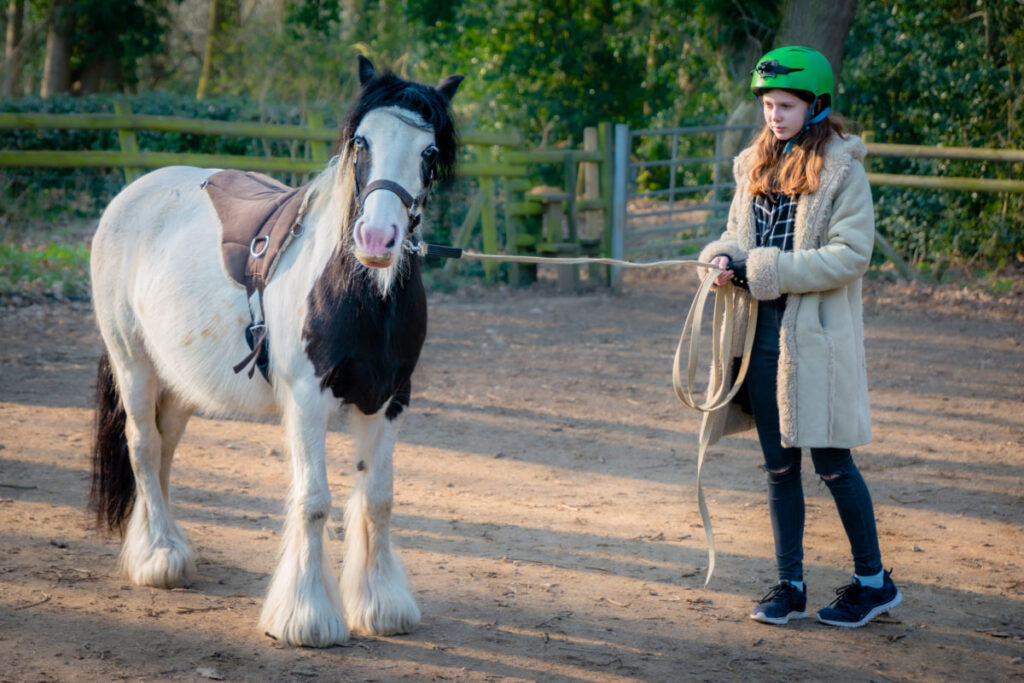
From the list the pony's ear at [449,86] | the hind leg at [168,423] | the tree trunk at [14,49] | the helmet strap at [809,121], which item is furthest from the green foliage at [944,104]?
the tree trunk at [14,49]

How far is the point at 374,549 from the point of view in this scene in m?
3.27

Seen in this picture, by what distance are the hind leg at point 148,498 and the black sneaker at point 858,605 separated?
7.82 feet

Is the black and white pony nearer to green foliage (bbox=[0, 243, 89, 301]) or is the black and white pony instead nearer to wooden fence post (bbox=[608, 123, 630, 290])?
green foliage (bbox=[0, 243, 89, 301])

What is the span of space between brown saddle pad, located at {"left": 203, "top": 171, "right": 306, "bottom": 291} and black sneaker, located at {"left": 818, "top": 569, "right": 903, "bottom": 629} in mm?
2314

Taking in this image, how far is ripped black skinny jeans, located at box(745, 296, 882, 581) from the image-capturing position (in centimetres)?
319

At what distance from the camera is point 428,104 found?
9.25 ft

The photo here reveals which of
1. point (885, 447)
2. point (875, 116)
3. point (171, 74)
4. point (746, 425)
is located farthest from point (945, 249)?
point (171, 74)

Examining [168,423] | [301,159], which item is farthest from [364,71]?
[301,159]

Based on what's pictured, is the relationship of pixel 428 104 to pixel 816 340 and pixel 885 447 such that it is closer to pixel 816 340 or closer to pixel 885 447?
pixel 816 340

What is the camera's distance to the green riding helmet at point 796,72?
296 cm

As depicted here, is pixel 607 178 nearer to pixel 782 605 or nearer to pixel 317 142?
pixel 317 142

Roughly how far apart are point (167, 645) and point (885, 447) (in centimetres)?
415

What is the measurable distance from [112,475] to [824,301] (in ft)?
9.32

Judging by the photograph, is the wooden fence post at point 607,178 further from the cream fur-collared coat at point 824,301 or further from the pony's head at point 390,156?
the pony's head at point 390,156
